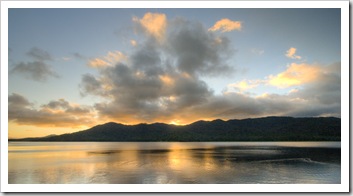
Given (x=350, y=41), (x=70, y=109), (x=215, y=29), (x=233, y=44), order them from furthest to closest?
(x=70, y=109), (x=233, y=44), (x=215, y=29), (x=350, y=41)

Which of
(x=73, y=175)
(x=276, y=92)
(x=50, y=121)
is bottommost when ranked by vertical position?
(x=73, y=175)

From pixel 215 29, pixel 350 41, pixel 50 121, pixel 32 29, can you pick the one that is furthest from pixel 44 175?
pixel 350 41

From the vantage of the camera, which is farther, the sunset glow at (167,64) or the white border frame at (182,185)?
the sunset glow at (167,64)

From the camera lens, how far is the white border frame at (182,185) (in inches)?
208

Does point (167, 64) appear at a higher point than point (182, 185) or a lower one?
higher

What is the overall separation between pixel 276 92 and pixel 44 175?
7085 millimetres

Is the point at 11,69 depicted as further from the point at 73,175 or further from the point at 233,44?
the point at 233,44

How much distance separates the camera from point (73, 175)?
8242 millimetres

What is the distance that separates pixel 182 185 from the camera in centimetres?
532

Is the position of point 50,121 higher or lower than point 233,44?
lower

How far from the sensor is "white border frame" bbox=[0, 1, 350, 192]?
5293 mm

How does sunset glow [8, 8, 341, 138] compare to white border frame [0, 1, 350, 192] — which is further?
sunset glow [8, 8, 341, 138]

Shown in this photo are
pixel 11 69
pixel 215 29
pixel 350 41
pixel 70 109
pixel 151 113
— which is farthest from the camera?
pixel 151 113

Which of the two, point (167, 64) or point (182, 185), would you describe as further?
point (167, 64)
